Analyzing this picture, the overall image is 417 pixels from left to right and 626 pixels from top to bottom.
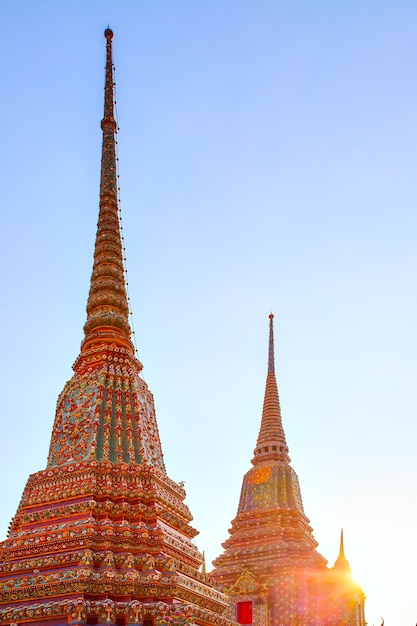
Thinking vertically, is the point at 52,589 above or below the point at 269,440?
below

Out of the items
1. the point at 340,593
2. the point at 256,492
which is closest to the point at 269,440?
the point at 256,492

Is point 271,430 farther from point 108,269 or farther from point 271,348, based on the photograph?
point 108,269

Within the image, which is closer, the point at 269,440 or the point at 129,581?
the point at 129,581

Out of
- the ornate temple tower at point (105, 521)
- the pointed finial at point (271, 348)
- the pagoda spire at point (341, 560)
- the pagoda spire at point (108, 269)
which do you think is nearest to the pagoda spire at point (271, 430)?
the pointed finial at point (271, 348)

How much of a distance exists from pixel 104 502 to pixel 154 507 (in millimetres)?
994

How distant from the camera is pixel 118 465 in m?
15.3

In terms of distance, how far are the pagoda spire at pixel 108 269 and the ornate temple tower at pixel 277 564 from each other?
39.4ft

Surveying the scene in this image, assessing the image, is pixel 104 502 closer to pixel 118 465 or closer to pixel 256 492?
pixel 118 465

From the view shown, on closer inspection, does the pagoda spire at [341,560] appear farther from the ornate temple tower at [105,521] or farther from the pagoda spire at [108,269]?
the pagoda spire at [108,269]

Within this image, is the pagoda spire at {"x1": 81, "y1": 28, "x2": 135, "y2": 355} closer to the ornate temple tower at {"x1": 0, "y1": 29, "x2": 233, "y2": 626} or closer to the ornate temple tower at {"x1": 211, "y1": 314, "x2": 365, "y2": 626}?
the ornate temple tower at {"x1": 0, "y1": 29, "x2": 233, "y2": 626}

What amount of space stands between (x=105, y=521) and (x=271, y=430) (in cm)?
1923

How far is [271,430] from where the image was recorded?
32.8m

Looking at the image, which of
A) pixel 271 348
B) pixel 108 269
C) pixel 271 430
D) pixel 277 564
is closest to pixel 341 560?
pixel 277 564

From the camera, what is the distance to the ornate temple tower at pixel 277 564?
25.5m
